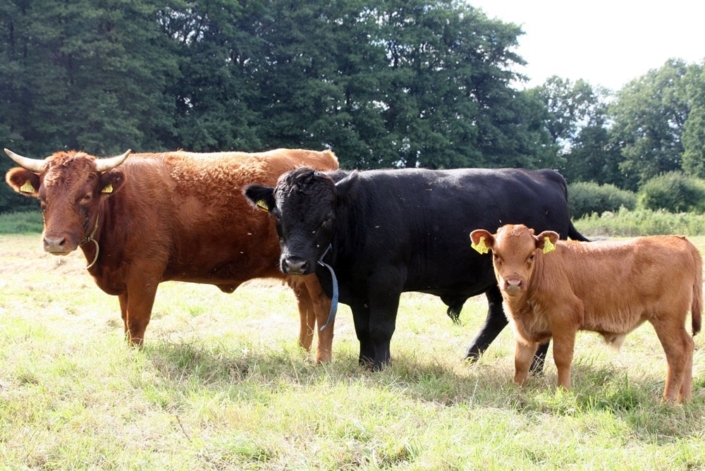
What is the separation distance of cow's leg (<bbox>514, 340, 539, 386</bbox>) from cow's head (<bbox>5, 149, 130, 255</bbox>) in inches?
154

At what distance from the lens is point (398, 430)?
13.6 ft

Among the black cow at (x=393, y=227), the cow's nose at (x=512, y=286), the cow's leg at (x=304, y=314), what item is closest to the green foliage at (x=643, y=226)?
the black cow at (x=393, y=227)

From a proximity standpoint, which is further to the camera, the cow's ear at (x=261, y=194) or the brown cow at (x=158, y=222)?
the brown cow at (x=158, y=222)

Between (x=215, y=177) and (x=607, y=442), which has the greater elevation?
(x=215, y=177)

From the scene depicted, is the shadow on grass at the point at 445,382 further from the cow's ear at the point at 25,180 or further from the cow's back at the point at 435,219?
the cow's ear at the point at 25,180

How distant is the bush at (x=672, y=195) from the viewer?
43406 mm

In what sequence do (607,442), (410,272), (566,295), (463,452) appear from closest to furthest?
(463,452)
(607,442)
(566,295)
(410,272)

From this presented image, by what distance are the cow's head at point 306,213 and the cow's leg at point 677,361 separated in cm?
279

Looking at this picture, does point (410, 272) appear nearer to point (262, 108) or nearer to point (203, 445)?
point (203, 445)

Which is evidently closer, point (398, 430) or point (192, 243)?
point (398, 430)

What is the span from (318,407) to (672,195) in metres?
44.7

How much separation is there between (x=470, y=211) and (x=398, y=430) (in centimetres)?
270

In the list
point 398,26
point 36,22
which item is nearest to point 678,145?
point 398,26

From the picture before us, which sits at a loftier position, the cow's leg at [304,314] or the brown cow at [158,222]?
the brown cow at [158,222]
